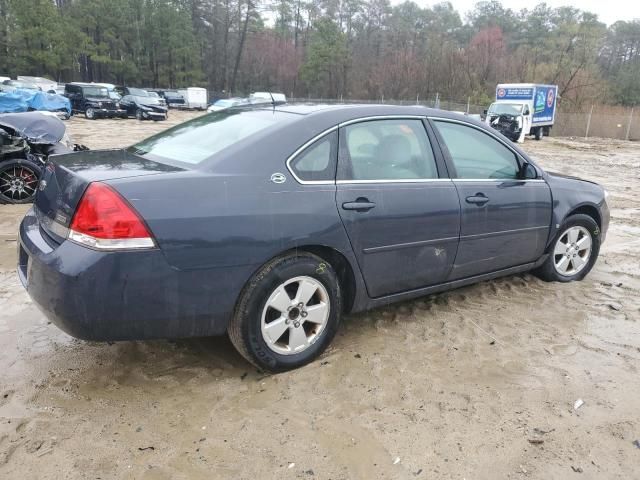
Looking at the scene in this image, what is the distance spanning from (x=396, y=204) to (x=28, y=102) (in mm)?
21270

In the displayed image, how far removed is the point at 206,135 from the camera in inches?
129

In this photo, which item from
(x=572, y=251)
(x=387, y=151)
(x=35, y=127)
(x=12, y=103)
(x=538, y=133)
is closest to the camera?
(x=387, y=151)

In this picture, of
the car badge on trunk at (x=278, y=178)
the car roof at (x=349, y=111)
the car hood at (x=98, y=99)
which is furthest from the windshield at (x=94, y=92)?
the car badge on trunk at (x=278, y=178)

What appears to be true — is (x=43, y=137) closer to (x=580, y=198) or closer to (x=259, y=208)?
(x=259, y=208)

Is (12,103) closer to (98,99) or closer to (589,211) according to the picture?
(98,99)

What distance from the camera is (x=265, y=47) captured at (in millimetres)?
70562

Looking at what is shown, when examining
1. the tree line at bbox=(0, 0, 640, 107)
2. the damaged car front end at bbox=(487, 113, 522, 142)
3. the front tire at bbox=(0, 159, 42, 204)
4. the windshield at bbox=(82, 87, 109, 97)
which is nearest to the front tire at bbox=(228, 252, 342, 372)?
the front tire at bbox=(0, 159, 42, 204)

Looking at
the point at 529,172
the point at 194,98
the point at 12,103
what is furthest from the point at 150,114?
the point at 529,172

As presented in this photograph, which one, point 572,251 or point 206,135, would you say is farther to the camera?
point 572,251

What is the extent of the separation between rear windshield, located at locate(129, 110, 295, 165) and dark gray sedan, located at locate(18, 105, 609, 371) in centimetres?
2

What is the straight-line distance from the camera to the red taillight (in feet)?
7.93

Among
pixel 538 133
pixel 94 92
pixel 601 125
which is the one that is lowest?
pixel 538 133

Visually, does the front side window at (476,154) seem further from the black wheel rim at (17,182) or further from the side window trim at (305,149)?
the black wheel rim at (17,182)

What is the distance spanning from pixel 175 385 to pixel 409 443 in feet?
4.36
